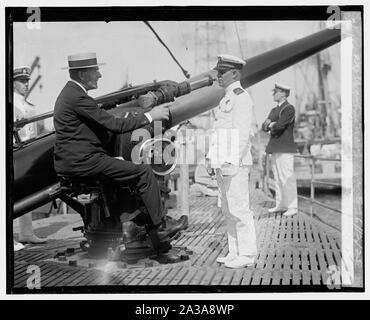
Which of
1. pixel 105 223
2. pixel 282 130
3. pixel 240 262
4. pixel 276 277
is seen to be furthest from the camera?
pixel 282 130

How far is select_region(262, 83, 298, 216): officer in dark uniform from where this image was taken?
4.72 meters

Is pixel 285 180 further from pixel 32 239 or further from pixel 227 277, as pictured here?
pixel 32 239

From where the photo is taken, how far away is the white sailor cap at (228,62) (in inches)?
177

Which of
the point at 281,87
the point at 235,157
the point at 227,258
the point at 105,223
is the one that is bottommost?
the point at 227,258

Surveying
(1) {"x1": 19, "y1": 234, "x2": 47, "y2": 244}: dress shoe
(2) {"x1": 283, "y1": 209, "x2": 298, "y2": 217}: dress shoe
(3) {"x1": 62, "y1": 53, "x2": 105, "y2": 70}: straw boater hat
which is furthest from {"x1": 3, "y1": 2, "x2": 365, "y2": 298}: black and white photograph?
(2) {"x1": 283, "y1": 209, "x2": 298, "y2": 217}: dress shoe

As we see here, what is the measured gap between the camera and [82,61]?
434 cm

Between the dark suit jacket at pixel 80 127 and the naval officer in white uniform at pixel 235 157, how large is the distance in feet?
2.16

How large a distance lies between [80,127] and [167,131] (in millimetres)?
758

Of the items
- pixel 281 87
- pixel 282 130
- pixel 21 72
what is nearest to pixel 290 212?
pixel 282 130

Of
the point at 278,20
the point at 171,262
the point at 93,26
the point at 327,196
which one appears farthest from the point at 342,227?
the point at 327,196

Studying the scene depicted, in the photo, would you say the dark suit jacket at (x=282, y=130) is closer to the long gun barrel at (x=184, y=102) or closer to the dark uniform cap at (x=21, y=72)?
the long gun barrel at (x=184, y=102)

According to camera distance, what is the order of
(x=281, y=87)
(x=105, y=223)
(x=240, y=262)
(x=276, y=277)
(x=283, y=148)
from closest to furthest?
(x=276, y=277) → (x=240, y=262) → (x=105, y=223) → (x=281, y=87) → (x=283, y=148)

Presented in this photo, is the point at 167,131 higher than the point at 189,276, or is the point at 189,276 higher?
the point at 167,131
